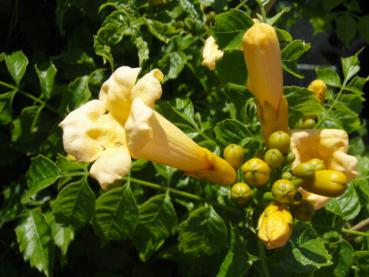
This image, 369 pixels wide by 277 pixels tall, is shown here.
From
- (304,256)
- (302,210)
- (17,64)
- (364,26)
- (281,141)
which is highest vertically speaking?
(17,64)

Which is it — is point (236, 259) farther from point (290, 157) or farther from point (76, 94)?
point (76, 94)

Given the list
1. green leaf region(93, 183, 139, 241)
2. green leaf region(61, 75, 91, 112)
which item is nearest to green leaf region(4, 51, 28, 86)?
green leaf region(61, 75, 91, 112)

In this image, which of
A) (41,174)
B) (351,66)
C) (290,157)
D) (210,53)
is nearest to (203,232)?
(290,157)

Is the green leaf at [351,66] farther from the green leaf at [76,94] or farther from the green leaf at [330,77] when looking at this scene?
the green leaf at [76,94]

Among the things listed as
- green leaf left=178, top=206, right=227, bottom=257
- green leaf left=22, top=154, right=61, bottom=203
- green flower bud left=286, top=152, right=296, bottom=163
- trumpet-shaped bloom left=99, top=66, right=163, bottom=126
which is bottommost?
green leaf left=178, top=206, right=227, bottom=257

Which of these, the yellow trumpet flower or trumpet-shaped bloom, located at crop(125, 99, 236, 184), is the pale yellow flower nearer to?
the yellow trumpet flower

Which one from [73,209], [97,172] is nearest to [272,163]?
[97,172]
